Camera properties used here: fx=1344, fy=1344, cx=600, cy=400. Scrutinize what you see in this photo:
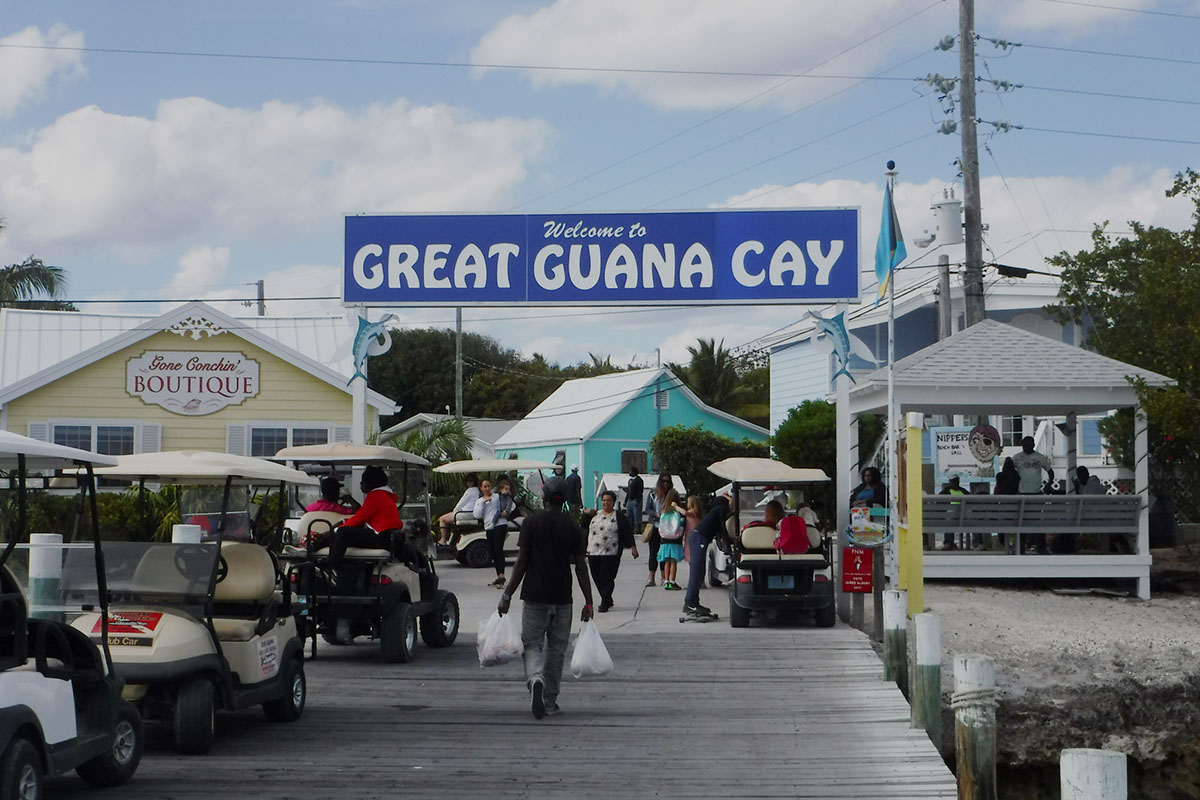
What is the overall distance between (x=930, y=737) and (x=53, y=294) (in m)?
39.7

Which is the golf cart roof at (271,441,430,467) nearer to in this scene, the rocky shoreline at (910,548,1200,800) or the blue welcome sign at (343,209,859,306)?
the blue welcome sign at (343,209,859,306)

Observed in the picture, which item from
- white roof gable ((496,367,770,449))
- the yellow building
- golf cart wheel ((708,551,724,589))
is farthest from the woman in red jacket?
white roof gable ((496,367,770,449))

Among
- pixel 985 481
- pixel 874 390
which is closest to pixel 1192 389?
pixel 874 390

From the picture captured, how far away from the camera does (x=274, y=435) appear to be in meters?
26.5

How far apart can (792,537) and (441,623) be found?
14.1 ft

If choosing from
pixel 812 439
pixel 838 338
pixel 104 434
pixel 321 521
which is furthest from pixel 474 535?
pixel 321 521

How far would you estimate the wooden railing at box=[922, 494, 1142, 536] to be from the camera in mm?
19422

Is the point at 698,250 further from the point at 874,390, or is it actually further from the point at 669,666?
the point at 669,666

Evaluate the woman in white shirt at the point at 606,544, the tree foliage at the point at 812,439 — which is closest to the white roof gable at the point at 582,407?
the tree foliage at the point at 812,439

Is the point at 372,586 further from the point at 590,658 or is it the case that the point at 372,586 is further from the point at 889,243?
the point at 889,243

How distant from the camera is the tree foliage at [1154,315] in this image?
18.6 m

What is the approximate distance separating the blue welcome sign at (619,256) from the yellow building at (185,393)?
29.4 feet

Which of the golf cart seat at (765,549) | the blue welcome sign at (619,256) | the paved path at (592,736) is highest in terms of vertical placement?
the blue welcome sign at (619,256)

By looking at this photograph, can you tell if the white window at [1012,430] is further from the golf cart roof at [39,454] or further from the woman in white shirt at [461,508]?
the golf cart roof at [39,454]
